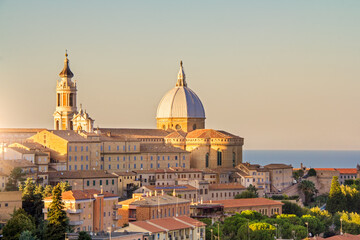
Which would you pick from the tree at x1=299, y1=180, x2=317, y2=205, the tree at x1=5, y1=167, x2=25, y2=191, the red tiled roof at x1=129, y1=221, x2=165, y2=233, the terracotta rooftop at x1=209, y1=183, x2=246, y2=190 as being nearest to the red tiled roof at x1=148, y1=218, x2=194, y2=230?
the red tiled roof at x1=129, y1=221, x2=165, y2=233

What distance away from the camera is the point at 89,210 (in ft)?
208

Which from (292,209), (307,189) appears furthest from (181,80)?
(292,209)

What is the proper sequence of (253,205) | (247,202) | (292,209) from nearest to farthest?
(253,205) → (247,202) → (292,209)

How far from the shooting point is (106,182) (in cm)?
8212

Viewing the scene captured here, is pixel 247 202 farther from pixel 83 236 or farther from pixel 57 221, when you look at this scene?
pixel 83 236

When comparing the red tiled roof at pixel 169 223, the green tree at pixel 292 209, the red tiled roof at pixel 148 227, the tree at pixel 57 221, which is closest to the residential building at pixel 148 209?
the red tiled roof at pixel 169 223

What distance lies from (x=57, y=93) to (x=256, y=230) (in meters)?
40.5

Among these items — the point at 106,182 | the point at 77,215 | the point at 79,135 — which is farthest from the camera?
the point at 79,135

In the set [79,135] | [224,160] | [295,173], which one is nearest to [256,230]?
[79,135]

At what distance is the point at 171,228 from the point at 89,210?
5.70 metres

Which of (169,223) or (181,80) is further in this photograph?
(181,80)

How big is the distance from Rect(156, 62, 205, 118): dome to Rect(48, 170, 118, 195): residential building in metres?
22.8

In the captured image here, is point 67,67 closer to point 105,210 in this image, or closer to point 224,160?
point 224,160

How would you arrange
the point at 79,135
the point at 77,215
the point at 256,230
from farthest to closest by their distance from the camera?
the point at 79,135
the point at 256,230
the point at 77,215
